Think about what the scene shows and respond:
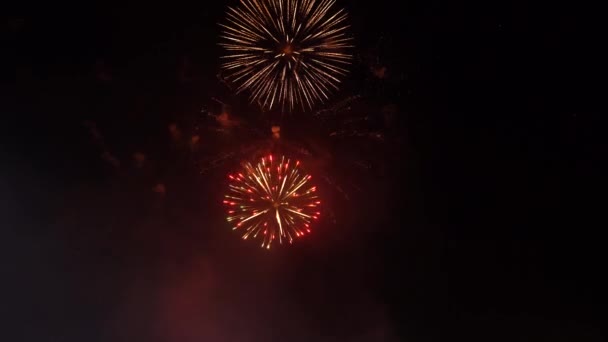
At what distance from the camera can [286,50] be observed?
475cm

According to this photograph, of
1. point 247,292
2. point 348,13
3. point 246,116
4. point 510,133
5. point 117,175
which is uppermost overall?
point 348,13

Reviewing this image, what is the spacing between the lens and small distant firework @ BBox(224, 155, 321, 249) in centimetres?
507

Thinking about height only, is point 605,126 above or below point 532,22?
below

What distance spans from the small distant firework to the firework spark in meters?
0.54

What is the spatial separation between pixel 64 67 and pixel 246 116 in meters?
1.61

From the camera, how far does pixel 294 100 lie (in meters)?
5.01

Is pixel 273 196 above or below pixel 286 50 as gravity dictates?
below

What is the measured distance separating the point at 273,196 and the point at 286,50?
1182 mm

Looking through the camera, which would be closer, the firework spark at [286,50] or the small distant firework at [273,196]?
the firework spark at [286,50]

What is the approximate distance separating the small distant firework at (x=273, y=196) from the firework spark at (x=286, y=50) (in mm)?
541

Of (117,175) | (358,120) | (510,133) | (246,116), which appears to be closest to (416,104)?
(358,120)

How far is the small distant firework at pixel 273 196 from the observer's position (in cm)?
507

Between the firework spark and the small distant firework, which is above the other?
the firework spark

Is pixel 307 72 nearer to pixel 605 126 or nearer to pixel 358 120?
pixel 358 120
